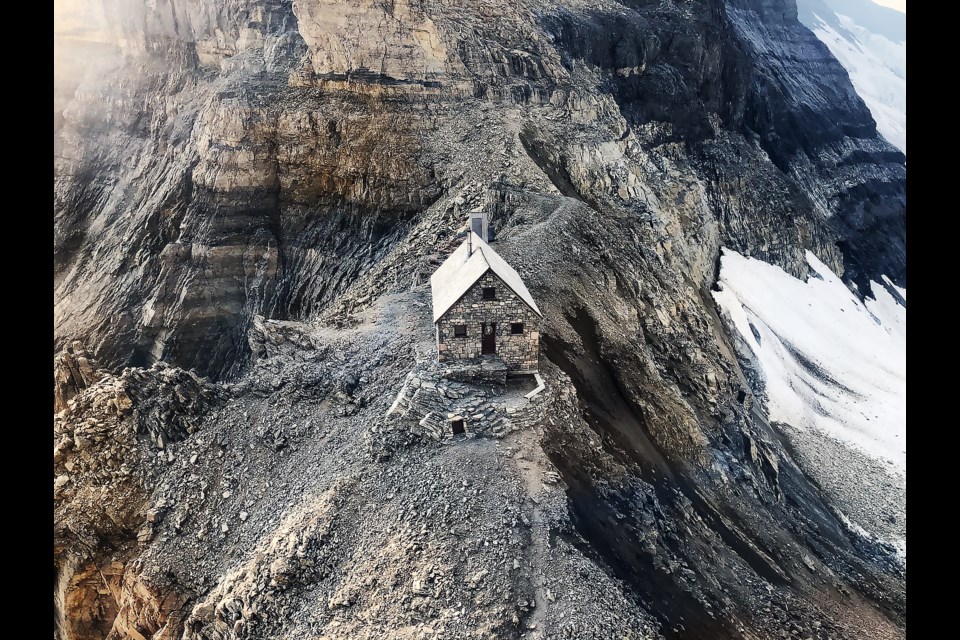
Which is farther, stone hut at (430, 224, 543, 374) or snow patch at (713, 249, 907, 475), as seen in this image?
snow patch at (713, 249, 907, 475)

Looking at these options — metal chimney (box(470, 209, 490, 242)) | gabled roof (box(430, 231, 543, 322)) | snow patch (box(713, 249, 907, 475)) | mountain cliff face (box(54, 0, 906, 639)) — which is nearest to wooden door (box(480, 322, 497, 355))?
gabled roof (box(430, 231, 543, 322))

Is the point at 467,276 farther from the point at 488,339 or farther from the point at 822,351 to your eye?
the point at 822,351

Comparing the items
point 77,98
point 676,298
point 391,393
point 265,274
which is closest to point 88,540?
point 391,393

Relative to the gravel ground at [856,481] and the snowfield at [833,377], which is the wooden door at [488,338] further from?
the gravel ground at [856,481]

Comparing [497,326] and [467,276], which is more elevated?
[467,276]

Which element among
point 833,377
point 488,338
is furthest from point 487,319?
point 833,377

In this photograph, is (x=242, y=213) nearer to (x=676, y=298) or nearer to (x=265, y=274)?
(x=265, y=274)

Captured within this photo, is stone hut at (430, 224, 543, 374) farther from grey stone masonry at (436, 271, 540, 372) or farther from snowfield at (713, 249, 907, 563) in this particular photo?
snowfield at (713, 249, 907, 563)
